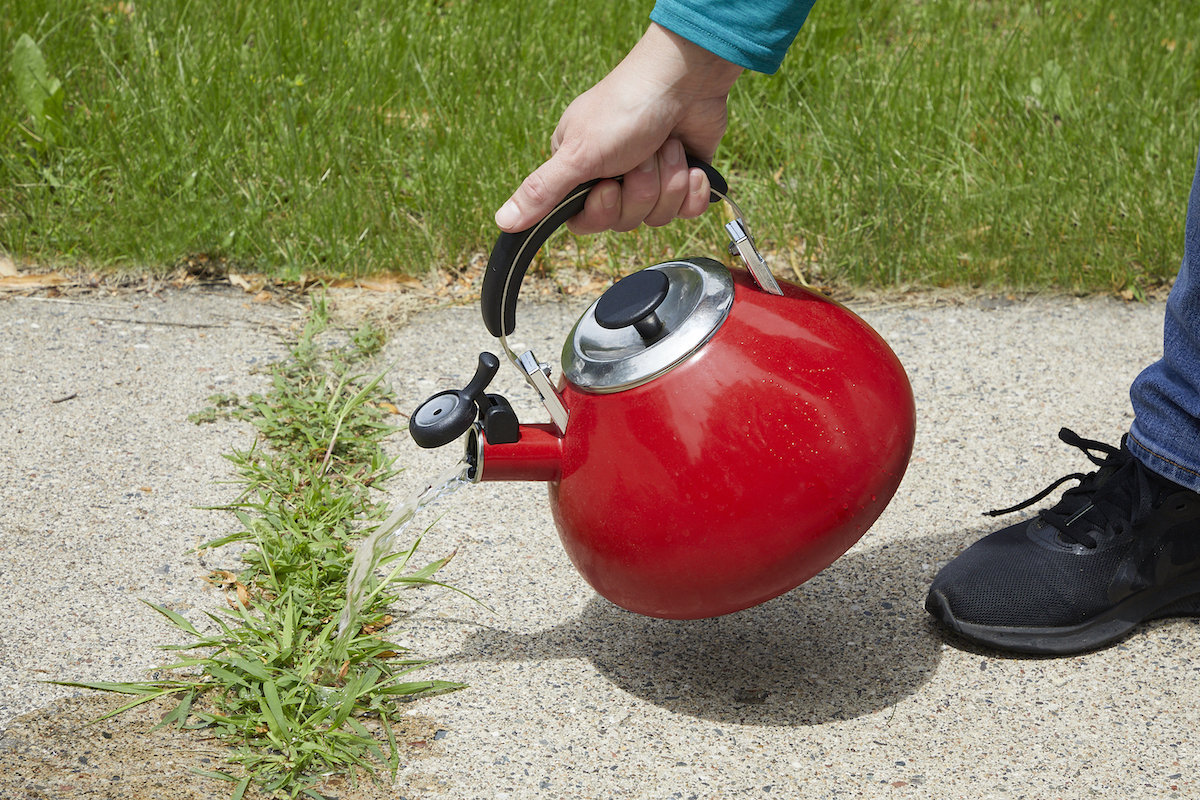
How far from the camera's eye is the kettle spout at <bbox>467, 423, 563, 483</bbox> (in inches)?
57.1

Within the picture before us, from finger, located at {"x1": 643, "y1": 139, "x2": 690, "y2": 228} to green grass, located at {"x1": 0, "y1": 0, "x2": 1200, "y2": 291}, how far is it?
55.8 inches

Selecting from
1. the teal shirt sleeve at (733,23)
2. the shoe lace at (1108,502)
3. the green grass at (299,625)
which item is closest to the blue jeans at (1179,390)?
the shoe lace at (1108,502)

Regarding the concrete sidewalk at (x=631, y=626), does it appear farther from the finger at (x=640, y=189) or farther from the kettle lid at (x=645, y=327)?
the finger at (x=640, y=189)

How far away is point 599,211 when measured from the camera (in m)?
1.50

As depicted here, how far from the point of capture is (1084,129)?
10.4ft

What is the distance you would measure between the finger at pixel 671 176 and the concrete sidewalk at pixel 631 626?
77 centimetres

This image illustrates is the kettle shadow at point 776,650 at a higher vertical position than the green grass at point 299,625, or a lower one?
higher

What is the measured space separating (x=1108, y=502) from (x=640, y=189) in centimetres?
99

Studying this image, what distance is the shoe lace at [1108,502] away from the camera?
67.0 inches

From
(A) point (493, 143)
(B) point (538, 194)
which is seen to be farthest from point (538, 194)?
(A) point (493, 143)

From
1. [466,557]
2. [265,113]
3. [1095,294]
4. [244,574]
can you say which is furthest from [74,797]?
[1095,294]

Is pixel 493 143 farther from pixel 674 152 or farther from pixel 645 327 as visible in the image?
pixel 645 327

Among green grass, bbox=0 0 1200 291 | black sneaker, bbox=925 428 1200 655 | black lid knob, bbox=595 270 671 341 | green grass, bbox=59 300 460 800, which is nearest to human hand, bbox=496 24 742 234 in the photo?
black lid knob, bbox=595 270 671 341

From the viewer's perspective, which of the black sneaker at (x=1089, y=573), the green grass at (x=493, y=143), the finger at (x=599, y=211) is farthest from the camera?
the green grass at (x=493, y=143)
